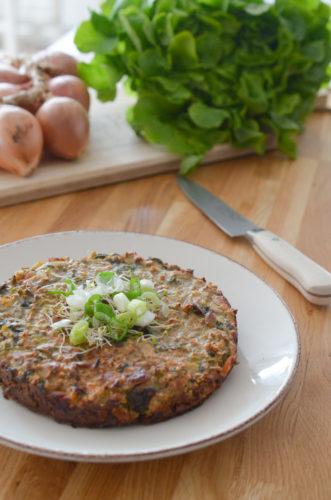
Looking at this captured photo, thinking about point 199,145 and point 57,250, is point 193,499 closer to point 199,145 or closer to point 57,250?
point 57,250

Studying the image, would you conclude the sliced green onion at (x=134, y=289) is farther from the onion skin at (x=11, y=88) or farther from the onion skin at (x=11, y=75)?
the onion skin at (x=11, y=75)

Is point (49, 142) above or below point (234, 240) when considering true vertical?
above

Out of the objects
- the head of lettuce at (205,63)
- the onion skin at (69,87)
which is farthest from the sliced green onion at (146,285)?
the onion skin at (69,87)

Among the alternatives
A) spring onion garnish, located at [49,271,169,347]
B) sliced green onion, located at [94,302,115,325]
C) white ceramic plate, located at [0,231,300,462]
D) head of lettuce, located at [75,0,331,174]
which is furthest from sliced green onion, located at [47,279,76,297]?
head of lettuce, located at [75,0,331,174]

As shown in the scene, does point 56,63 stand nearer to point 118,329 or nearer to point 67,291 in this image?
point 67,291

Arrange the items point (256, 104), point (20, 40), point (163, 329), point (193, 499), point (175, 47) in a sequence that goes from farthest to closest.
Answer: point (20, 40) → point (256, 104) → point (175, 47) → point (163, 329) → point (193, 499)

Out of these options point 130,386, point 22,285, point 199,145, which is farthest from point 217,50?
point 130,386
